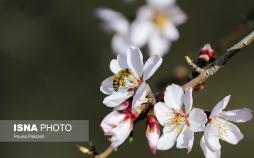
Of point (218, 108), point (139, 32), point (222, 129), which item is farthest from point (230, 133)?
point (139, 32)

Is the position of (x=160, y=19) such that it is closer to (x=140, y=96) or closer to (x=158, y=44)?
(x=158, y=44)

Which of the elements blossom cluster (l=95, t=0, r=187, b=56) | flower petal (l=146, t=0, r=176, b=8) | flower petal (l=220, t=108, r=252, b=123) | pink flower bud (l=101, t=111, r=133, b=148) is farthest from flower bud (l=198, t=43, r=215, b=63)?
flower petal (l=146, t=0, r=176, b=8)

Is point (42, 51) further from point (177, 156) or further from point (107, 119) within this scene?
point (107, 119)

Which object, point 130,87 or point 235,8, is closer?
point 130,87

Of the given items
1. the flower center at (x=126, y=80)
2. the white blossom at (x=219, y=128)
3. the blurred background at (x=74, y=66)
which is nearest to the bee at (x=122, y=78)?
the flower center at (x=126, y=80)

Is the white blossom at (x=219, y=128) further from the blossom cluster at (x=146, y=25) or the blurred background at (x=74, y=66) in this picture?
the blurred background at (x=74, y=66)

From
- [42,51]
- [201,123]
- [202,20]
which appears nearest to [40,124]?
[201,123]
